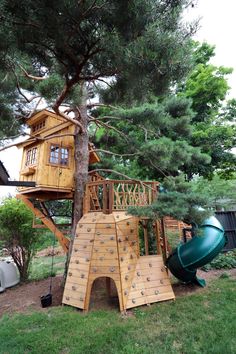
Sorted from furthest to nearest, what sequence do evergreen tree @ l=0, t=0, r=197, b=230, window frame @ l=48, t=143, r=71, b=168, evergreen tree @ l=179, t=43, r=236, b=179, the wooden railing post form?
evergreen tree @ l=179, t=43, r=236, b=179 < window frame @ l=48, t=143, r=71, b=168 < the wooden railing post < evergreen tree @ l=0, t=0, r=197, b=230

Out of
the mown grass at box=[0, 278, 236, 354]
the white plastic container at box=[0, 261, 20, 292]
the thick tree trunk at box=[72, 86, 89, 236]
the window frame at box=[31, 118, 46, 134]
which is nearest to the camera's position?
the mown grass at box=[0, 278, 236, 354]

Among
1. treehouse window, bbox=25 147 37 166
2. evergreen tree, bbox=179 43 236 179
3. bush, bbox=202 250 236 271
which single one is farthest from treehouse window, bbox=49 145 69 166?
bush, bbox=202 250 236 271

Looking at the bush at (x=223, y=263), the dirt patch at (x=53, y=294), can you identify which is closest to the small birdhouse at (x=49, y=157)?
the dirt patch at (x=53, y=294)

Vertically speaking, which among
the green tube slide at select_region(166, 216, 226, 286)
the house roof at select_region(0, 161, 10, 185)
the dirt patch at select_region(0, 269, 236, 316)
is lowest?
the dirt patch at select_region(0, 269, 236, 316)

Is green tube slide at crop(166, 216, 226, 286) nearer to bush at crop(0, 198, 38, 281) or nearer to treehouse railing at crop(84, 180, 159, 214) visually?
treehouse railing at crop(84, 180, 159, 214)

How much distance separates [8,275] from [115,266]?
417cm

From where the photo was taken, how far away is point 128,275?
4.69 m

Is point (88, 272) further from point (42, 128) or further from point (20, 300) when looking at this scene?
point (42, 128)

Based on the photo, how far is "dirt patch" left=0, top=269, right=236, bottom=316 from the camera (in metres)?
4.96

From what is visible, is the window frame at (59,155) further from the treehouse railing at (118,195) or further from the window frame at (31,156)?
the treehouse railing at (118,195)

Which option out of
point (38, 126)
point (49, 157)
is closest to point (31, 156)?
point (49, 157)

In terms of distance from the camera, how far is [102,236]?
4.93 m

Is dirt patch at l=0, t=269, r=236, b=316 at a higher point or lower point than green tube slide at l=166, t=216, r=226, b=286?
lower

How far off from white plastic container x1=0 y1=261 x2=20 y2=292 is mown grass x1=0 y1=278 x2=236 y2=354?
2421 millimetres
